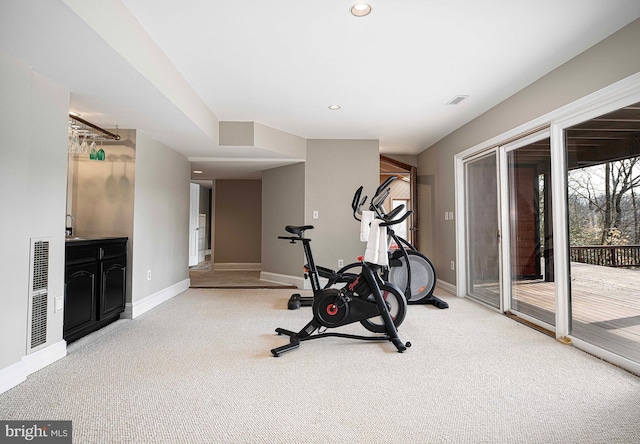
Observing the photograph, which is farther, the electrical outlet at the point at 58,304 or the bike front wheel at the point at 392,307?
the bike front wheel at the point at 392,307

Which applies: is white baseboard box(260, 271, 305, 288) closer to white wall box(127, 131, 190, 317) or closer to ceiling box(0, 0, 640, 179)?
white wall box(127, 131, 190, 317)

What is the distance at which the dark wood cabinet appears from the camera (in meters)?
2.80

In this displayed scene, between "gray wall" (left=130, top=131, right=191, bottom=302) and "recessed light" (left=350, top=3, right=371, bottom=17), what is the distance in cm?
279

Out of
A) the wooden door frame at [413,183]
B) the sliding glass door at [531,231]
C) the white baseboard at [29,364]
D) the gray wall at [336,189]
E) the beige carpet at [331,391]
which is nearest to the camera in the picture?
the beige carpet at [331,391]

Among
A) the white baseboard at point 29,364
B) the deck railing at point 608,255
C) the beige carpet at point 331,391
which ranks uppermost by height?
the deck railing at point 608,255

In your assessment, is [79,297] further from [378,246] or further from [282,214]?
[282,214]

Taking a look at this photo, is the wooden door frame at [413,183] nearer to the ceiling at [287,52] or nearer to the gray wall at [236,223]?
the ceiling at [287,52]

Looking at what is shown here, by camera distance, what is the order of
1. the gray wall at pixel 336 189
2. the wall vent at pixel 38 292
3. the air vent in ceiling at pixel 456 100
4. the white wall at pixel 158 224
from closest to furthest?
the wall vent at pixel 38 292 < the air vent in ceiling at pixel 456 100 < the white wall at pixel 158 224 < the gray wall at pixel 336 189

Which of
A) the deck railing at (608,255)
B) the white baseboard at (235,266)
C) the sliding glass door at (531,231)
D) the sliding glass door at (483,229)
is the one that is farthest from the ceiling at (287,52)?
the white baseboard at (235,266)

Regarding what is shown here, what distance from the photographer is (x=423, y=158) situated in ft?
20.2

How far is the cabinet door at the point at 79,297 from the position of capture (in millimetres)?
2758

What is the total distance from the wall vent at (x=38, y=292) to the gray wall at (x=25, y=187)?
4 cm

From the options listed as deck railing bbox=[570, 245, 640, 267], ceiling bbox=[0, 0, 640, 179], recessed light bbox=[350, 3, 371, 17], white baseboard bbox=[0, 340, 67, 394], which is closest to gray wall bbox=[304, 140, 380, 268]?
ceiling bbox=[0, 0, 640, 179]

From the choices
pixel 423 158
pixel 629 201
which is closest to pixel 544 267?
pixel 629 201
